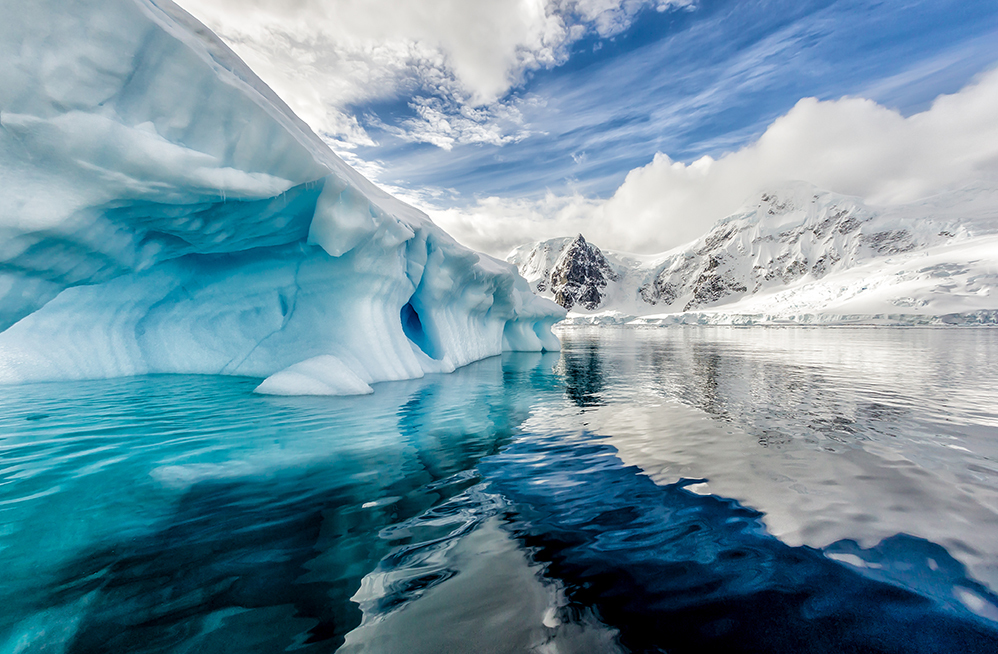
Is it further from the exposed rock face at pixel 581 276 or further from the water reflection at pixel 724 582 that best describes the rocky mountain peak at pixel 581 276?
the water reflection at pixel 724 582

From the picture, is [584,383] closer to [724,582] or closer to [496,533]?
[496,533]

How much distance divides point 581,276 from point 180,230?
136 m

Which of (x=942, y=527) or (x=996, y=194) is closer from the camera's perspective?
(x=942, y=527)

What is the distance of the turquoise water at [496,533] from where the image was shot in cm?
181

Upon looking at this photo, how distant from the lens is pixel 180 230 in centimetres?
663

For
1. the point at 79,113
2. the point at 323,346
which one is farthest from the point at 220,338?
the point at 79,113

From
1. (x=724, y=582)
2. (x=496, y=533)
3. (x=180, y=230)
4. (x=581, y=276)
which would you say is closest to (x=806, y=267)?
(x=581, y=276)

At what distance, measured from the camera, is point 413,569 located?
2.26 m

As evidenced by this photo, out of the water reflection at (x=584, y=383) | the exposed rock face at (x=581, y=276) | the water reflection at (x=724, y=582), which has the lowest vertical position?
the water reflection at (x=584, y=383)

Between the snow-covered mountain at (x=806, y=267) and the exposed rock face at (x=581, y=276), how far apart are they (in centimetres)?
38

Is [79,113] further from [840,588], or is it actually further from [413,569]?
[840,588]

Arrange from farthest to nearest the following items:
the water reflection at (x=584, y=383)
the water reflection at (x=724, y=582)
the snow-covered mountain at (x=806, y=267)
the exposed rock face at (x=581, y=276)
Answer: the exposed rock face at (x=581, y=276)
the snow-covered mountain at (x=806, y=267)
the water reflection at (x=584, y=383)
the water reflection at (x=724, y=582)

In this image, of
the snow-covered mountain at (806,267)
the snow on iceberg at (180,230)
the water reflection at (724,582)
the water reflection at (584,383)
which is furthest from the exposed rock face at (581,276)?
the water reflection at (724,582)

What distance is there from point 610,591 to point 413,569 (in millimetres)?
1115
